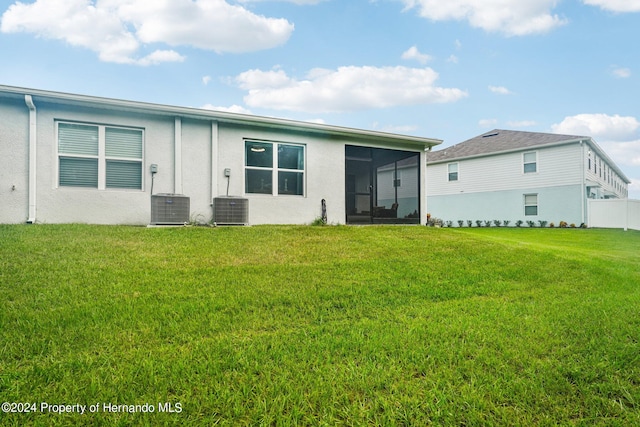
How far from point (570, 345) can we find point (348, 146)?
28.0ft

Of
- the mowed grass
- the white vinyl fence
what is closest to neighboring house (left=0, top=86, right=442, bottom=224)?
the mowed grass

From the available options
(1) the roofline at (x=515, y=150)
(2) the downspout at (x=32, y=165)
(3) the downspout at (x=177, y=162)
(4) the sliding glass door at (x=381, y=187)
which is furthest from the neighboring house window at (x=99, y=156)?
(1) the roofline at (x=515, y=150)

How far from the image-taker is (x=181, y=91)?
10.1 meters

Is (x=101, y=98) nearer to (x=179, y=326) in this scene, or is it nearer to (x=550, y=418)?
(x=179, y=326)

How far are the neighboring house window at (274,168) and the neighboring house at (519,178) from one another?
45.6 feet

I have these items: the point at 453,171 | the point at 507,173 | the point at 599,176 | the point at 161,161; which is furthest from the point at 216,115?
the point at 599,176

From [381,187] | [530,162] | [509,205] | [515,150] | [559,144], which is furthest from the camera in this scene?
[509,205]

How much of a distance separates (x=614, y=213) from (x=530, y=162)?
14.0ft

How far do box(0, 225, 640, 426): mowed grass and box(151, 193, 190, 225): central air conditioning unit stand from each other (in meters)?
2.22

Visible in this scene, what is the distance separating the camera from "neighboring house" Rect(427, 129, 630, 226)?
16.8 m

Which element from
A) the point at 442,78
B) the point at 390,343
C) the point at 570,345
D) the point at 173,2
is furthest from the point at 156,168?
the point at 442,78

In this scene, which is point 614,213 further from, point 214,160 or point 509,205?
point 214,160

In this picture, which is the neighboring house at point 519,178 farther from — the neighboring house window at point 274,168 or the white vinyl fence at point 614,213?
the neighboring house window at point 274,168

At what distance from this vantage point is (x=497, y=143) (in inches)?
795
